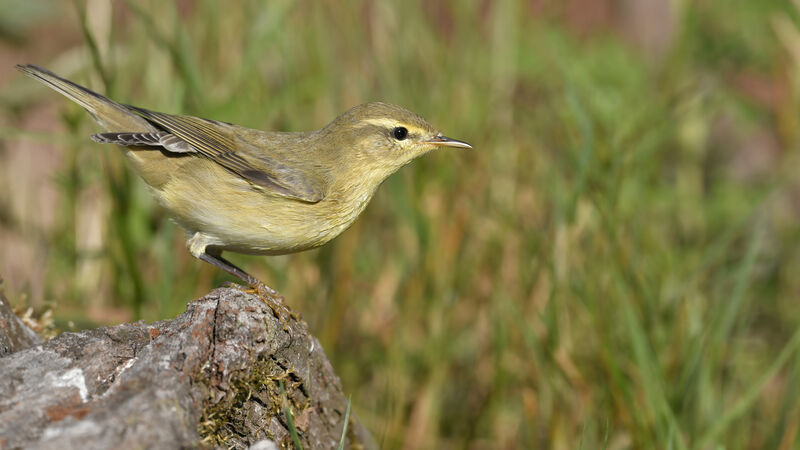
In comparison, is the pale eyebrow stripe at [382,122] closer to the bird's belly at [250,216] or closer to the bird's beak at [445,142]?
the bird's beak at [445,142]

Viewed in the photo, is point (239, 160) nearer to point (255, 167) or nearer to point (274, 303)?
point (255, 167)

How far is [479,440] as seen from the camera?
4.46 metres

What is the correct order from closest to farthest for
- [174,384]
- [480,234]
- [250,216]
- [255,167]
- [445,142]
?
[174,384]
[250,216]
[255,167]
[445,142]
[480,234]

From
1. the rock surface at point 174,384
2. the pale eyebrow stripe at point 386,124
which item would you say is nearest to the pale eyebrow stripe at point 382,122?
the pale eyebrow stripe at point 386,124

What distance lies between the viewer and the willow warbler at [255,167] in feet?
10.7

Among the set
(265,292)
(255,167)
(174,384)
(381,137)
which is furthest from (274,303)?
(381,137)

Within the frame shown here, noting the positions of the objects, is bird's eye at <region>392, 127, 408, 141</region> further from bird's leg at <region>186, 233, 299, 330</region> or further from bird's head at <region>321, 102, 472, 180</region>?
bird's leg at <region>186, 233, 299, 330</region>

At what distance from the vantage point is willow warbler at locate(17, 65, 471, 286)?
326 centimetres

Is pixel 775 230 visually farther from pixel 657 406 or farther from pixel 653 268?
pixel 657 406

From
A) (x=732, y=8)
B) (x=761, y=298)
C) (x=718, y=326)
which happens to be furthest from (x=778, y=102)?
(x=718, y=326)

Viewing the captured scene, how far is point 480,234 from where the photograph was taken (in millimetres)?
4738

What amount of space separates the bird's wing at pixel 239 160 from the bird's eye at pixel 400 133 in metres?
0.42

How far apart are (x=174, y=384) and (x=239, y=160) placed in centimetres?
156

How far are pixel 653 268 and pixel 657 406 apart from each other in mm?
1280
